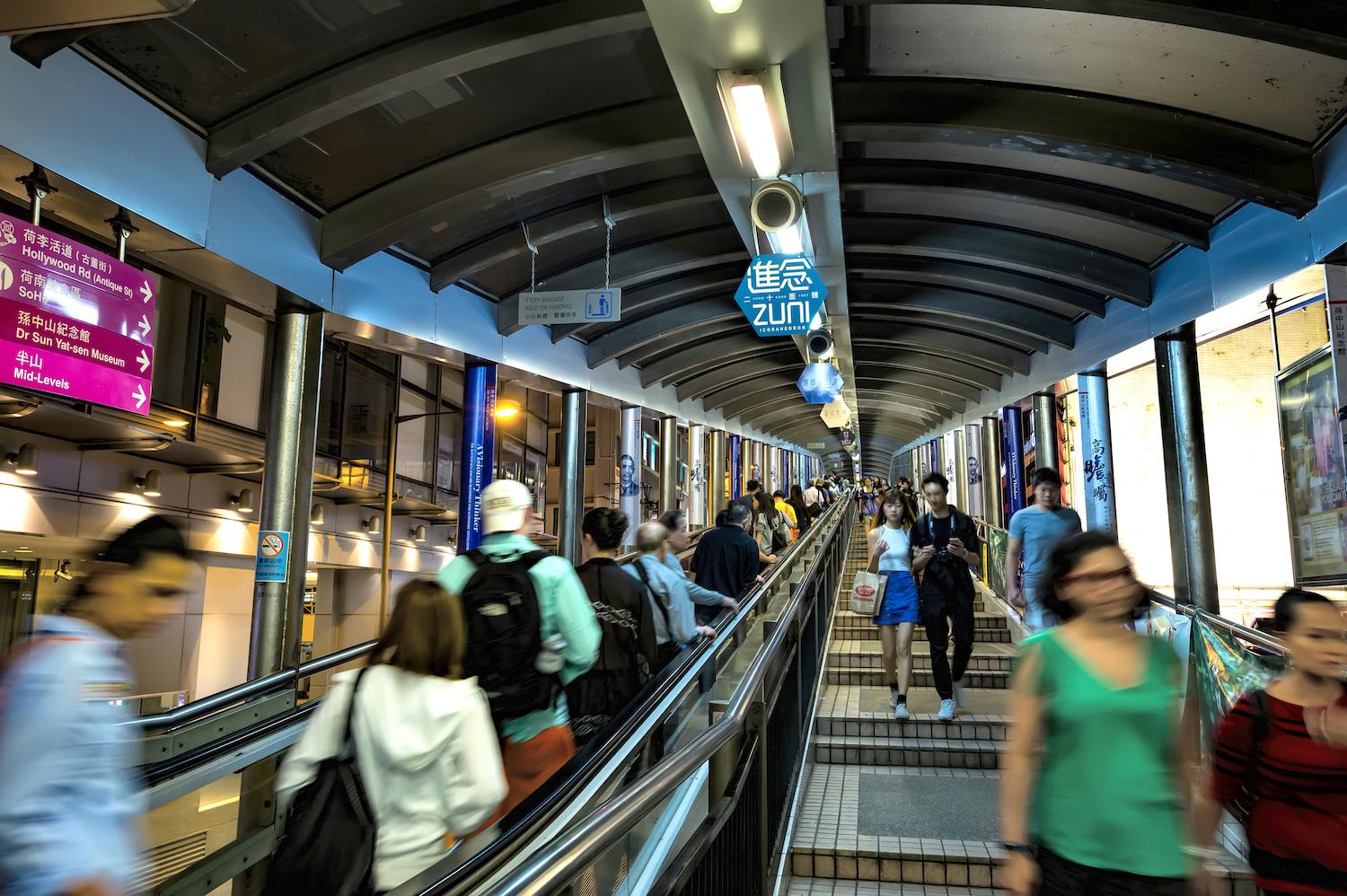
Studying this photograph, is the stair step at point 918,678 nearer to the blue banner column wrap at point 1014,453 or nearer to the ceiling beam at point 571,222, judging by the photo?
the ceiling beam at point 571,222

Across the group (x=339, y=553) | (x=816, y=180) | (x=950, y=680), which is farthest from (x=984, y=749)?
(x=339, y=553)

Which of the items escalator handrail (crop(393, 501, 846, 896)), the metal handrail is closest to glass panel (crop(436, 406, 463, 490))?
escalator handrail (crop(393, 501, 846, 896))

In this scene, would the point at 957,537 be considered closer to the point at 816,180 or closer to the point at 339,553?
the point at 816,180

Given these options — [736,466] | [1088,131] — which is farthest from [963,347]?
[736,466]

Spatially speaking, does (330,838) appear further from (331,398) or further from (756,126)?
(331,398)

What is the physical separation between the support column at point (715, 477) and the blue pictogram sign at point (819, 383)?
6.73 m

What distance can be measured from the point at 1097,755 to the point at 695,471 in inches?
544

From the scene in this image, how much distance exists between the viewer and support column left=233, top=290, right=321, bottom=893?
243 inches

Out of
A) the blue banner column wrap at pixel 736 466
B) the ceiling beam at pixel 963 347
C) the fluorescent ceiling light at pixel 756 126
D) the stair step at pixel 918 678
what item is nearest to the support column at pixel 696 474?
the blue banner column wrap at pixel 736 466

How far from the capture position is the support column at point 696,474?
51.8 feet

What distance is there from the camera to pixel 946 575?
5.93 meters

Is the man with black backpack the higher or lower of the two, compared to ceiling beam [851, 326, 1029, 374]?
lower

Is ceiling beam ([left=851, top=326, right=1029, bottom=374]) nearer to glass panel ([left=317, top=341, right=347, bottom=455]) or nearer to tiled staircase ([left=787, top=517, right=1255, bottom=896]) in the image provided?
tiled staircase ([left=787, top=517, right=1255, bottom=896])

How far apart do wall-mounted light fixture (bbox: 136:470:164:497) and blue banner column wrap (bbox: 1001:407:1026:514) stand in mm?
10085
